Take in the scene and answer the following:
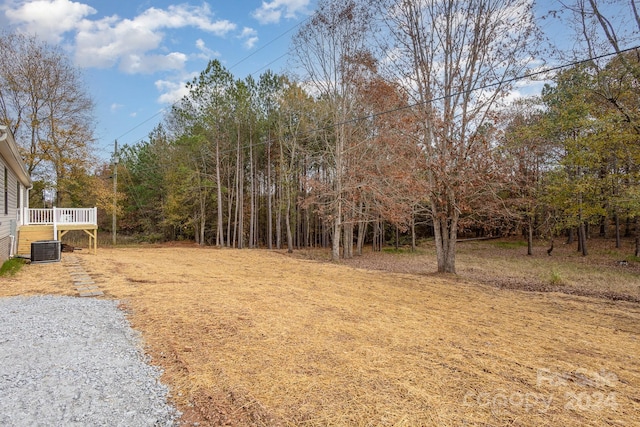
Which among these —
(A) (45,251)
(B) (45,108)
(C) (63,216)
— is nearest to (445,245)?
(A) (45,251)

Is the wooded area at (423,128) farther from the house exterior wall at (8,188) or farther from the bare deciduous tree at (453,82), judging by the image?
the house exterior wall at (8,188)

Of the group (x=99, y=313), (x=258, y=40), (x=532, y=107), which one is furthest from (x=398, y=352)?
(x=532, y=107)

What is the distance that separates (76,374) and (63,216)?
11806mm

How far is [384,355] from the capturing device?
3.01 m

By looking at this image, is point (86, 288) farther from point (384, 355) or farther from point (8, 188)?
point (8, 188)

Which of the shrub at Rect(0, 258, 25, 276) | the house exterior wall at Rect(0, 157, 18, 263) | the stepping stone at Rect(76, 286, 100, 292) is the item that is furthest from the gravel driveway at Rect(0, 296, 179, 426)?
the house exterior wall at Rect(0, 157, 18, 263)

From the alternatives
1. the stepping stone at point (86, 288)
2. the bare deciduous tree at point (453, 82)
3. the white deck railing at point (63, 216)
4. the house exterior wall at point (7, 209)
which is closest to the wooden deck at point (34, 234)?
the white deck railing at point (63, 216)

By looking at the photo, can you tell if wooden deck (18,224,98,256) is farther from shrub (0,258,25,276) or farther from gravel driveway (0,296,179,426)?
gravel driveway (0,296,179,426)

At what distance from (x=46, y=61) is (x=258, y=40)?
35.5 ft

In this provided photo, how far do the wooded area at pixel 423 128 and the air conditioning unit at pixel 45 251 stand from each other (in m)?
7.97

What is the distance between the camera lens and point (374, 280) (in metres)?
7.76

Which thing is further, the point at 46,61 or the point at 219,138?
the point at 219,138

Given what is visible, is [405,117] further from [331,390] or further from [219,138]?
[219,138]

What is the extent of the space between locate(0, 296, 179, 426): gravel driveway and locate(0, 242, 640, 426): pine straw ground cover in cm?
17
